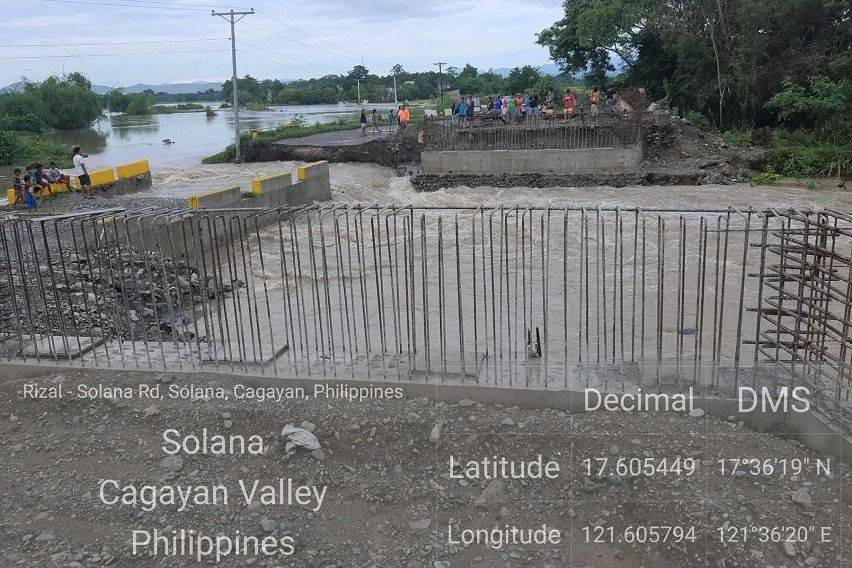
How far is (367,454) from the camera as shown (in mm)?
4840

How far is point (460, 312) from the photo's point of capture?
5.55 meters

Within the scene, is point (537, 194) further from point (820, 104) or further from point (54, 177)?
point (54, 177)

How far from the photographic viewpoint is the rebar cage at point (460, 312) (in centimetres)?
525

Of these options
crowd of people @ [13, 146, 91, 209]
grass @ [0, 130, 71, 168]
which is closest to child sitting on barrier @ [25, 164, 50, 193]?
crowd of people @ [13, 146, 91, 209]

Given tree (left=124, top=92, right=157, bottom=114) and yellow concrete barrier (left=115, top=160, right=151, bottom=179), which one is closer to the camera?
yellow concrete barrier (left=115, top=160, right=151, bottom=179)

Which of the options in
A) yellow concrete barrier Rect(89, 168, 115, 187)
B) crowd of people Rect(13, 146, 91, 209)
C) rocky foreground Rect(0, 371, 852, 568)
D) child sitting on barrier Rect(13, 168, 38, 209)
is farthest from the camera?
yellow concrete barrier Rect(89, 168, 115, 187)

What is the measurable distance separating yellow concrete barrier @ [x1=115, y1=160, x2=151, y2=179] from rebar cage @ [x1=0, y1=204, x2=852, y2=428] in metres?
6.66

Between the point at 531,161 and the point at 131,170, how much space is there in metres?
13.4

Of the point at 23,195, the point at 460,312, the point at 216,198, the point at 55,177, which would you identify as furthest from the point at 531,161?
the point at 460,312

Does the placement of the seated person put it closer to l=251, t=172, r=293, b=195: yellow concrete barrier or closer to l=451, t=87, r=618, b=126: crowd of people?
l=251, t=172, r=293, b=195: yellow concrete barrier

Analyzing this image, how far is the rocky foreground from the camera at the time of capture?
13.1 ft

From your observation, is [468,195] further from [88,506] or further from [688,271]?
[88,506]

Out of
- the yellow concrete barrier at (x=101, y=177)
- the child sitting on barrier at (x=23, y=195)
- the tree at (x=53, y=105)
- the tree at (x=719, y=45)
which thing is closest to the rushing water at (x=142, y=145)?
the tree at (x=53, y=105)

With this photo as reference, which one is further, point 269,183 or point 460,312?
point 269,183
